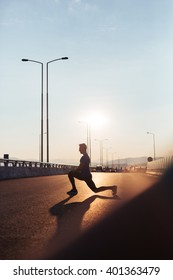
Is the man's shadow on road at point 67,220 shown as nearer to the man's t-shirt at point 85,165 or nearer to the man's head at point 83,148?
the man's t-shirt at point 85,165

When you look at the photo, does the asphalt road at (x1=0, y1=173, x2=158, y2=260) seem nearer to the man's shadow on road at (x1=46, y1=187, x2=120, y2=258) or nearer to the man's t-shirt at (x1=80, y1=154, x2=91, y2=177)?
the man's shadow on road at (x1=46, y1=187, x2=120, y2=258)

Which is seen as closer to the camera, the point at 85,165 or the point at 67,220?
the point at 67,220

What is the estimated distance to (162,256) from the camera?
19.2 feet

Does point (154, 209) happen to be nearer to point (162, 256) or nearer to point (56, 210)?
point (56, 210)

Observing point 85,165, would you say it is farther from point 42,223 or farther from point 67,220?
point 42,223

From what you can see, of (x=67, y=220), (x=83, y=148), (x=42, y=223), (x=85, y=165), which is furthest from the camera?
(x=85, y=165)

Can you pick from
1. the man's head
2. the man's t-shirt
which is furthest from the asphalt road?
the man's head

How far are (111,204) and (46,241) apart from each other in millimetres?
5832

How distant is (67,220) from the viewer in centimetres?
962

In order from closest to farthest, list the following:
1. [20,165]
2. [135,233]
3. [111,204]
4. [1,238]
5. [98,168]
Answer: [1,238] < [135,233] < [111,204] < [20,165] < [98,168]

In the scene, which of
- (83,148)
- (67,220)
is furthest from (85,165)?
(67,220)

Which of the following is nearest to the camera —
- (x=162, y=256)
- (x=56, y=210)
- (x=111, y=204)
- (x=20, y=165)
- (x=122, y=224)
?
(x=162, y=256)
